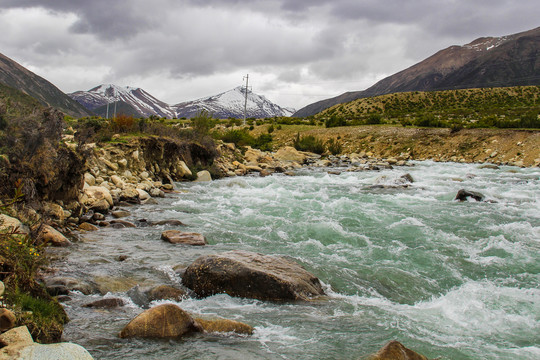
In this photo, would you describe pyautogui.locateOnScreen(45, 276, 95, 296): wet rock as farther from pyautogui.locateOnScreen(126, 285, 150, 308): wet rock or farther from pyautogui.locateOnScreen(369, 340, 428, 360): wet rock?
pyautogui.locateOnScreen(369, 340, 428, 360): wet rock

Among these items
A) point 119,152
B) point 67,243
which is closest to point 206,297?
point 67,243

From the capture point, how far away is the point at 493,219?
11.2 metres

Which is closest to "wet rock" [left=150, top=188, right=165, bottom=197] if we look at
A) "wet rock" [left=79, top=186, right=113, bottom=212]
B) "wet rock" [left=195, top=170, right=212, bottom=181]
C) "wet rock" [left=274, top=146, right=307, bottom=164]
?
"wet rock" [left=79, top=186, right=113, bottom=212]

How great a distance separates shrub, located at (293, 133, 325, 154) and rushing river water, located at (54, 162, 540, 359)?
22189mm

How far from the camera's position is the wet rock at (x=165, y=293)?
535 cm

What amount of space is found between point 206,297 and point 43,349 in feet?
9.42

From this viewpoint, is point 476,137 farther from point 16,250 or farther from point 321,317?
point 16,250

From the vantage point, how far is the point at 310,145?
36.9m

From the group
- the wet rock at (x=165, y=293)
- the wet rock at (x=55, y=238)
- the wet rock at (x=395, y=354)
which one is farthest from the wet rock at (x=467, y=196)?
the wet rock at (x=55, y=238)

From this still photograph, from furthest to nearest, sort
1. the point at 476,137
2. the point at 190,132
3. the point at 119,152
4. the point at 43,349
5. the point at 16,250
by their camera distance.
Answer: the point at 476,137 < the point at 190,132 < the point at 119,152 < the point at 16,250 < the point at 43,349

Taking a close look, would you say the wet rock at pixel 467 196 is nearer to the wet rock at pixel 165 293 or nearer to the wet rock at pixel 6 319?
the wet rock at pixel 165 293

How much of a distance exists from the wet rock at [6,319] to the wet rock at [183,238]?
5.02 metres

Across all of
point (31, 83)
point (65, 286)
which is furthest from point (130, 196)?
point (31, 83)

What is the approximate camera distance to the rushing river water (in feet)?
14.0
